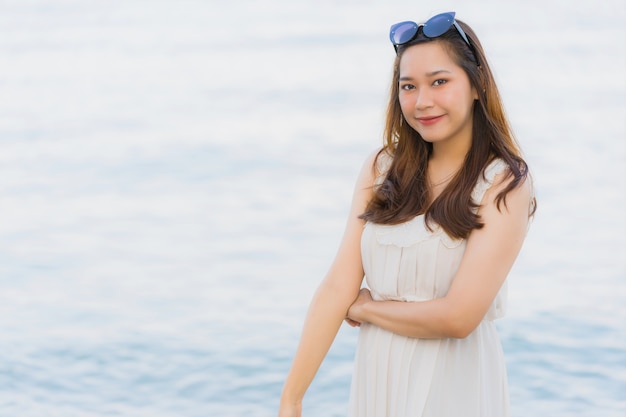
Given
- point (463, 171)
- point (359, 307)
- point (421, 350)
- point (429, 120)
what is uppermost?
point (429, 120)

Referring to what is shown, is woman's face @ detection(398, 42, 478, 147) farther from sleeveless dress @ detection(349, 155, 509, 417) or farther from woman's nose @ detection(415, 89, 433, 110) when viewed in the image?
sleeveless dress @ detection(349, 155, 509, 417)

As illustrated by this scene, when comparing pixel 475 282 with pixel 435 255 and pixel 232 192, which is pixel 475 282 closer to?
pixel 435 255

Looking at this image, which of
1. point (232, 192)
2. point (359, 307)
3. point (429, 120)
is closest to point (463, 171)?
point (429, 120)

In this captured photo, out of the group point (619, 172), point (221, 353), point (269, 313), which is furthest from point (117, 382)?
point (619, 172)

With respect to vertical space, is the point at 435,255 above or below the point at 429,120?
below

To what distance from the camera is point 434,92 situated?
2.35 metres

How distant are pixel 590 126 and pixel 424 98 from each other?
926cm

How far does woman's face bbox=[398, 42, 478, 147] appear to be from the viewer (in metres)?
2.35

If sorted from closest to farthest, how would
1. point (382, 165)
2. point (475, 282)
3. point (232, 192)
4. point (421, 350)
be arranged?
point (475, 282) < point (421, 350) < point (382, 165) < point (232, 192)

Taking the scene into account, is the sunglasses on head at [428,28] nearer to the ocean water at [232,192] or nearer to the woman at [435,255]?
the woman at [435,255]

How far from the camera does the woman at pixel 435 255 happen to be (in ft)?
7.55

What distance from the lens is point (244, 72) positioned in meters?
14.0

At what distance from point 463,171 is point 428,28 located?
0.33 meters

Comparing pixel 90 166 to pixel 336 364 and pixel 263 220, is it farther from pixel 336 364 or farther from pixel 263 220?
pixel 336 364
